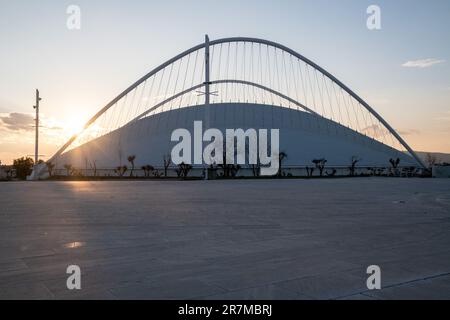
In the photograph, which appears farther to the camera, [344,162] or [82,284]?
[344,162]

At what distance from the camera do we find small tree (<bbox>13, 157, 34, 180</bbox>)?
67.9m

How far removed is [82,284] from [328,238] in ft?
17.3

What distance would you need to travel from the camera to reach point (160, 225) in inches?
428

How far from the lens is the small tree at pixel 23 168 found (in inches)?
2675

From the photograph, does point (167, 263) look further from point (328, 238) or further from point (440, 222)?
point (440, 222)

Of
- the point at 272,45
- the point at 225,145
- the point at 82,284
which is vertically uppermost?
the point at 272,45

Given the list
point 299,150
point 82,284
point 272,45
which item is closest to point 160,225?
point 82,284

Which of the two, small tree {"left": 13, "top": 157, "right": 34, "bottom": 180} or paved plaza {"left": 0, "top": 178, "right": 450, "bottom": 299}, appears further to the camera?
small tree {"left": 13, "top": 157, "right": 34, "bottom": 180}

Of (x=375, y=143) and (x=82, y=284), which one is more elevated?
(x=375, y=143)

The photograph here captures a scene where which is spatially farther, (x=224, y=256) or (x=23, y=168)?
(x=23, y=168)

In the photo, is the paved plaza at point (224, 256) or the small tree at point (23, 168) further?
the small tree at point (23, 168)

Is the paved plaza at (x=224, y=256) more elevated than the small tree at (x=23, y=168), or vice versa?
the small tree at (x=23, y=168)

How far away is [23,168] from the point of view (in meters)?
68.9

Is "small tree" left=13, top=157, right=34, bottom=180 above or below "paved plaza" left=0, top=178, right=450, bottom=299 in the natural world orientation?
above
